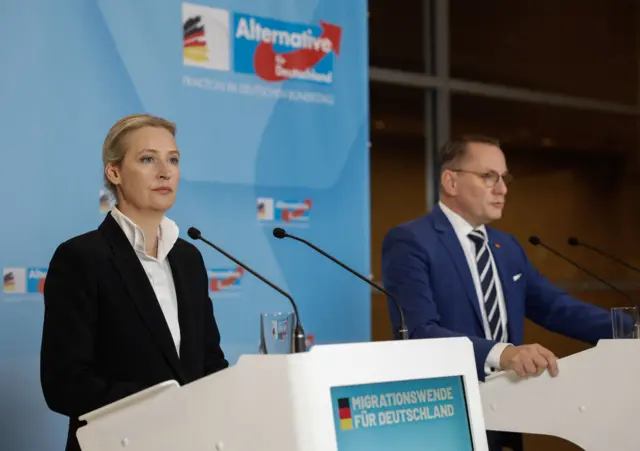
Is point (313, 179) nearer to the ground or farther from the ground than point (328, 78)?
nearer to the ground

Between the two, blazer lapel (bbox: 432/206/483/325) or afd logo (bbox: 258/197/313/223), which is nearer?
blazer lapel (bbox: 432/206/483/325)

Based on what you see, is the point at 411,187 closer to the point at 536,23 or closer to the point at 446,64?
the point at 446,64

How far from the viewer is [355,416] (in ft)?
6.80

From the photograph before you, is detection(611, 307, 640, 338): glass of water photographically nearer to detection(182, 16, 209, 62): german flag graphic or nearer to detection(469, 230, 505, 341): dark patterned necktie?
detection(469, 230, 505, 341): dark patterned necktie

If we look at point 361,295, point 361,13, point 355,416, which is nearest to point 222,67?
point 361,13

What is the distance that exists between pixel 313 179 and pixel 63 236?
129 centimetres

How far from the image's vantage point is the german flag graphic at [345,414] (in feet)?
6.71

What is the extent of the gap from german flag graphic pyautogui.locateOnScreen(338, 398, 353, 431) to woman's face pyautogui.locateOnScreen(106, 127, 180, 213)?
952 mm

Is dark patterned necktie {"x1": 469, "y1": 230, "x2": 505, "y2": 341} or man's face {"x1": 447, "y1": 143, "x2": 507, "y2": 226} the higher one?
man's face {"x1": 447, "y1": 143, "x2": 507, "y2": 226}

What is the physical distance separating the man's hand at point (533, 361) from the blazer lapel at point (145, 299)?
3.60 ft

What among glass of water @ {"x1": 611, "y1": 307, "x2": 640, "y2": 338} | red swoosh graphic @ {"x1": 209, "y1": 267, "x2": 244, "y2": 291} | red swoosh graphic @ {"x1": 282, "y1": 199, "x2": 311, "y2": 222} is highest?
red swoosh graphic @ {"x1": 282, "y1": 199, "x2": 311, "y2": 222}

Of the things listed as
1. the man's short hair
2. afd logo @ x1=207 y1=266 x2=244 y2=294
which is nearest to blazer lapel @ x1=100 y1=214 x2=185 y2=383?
afd logo @ x1=207 y1=266 x2=244 y2=294

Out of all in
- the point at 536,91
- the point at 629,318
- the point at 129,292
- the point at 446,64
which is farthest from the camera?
the point at 536,91

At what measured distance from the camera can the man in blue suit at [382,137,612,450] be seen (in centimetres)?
374
